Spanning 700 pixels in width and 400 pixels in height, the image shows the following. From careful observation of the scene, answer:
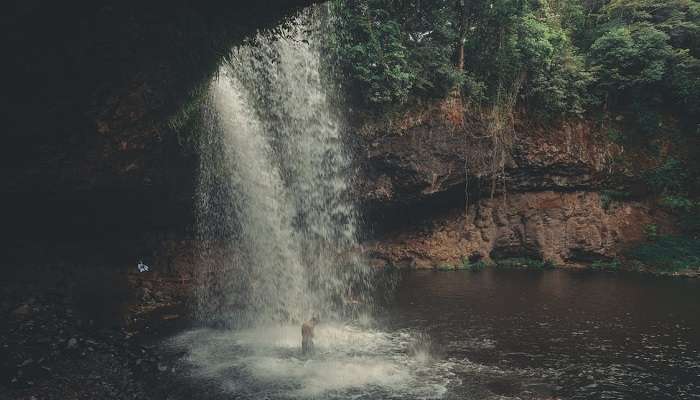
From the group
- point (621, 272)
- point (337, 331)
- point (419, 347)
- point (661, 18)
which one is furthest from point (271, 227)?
point (661, 18)

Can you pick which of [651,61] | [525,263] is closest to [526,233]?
[525,263]

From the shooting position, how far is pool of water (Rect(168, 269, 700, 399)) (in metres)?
8.50

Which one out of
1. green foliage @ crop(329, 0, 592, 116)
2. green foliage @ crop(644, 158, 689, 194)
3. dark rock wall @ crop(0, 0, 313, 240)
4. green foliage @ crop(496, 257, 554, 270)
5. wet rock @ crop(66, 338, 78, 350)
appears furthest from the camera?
green foliage @ crop(644, 158, 689, 194)

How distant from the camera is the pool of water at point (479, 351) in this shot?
8500 millimetres

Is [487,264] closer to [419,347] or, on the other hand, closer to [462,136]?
[462,136]

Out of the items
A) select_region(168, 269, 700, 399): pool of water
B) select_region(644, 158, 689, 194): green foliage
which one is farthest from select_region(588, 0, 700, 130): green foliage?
select_region(168, 269, 700, 399): pool of water

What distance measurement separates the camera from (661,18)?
21656 mm

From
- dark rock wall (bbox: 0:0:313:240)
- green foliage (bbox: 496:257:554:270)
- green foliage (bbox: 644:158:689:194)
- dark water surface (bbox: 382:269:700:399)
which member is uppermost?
dark rock wall (bbox: 0:0:313:240)

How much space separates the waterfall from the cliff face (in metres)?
2.91

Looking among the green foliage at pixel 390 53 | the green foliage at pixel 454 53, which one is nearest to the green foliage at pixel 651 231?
the green foliage at pixel 454 53

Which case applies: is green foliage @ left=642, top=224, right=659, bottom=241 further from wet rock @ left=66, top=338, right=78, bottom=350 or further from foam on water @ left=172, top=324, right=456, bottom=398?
wet rock @ left=66, top=338, right=78, bottom=350

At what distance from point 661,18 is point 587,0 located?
464 centimetres

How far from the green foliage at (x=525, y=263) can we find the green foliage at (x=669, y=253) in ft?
11.8

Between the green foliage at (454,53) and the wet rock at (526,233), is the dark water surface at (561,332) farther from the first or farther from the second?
the green foliage at (454,53)
